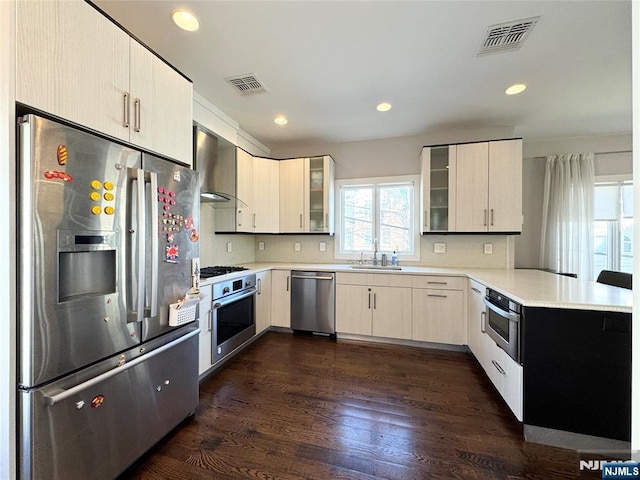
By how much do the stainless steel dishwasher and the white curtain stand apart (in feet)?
10.4

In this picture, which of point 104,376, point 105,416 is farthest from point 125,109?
point 105,416

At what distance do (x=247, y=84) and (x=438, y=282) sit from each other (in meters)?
2.84

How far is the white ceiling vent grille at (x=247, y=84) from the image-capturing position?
7.66ft

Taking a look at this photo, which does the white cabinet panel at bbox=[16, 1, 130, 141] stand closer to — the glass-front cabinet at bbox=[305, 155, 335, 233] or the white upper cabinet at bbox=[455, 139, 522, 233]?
the glass-front cabinet at bbox=[305, 155, 335, 233]

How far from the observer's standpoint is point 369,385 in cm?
227

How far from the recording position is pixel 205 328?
224cm

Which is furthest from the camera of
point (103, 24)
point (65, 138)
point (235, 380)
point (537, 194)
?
point (537, 194)

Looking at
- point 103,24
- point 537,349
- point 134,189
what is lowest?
point 537,349

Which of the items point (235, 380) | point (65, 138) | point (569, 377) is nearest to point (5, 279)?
point (65, 138)

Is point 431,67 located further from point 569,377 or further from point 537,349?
point 569,377

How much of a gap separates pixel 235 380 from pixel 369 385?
1.19m

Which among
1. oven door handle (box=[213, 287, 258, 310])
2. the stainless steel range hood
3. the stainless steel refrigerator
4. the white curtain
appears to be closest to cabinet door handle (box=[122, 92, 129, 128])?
the stainless steel refrigerator

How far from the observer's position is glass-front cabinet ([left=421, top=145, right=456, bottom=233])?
3.20 m

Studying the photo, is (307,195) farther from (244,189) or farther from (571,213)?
(571,213)
